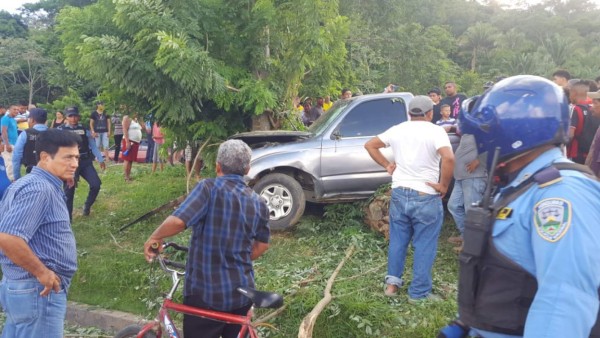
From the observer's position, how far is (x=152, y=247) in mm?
3168

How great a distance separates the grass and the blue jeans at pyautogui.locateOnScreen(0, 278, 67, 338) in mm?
783

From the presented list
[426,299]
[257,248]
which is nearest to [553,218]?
[257,248]

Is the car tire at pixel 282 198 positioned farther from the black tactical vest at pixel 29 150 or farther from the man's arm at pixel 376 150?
the black tactical vest at pixel 29 150

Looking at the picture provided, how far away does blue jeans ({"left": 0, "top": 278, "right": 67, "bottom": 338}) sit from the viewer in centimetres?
298

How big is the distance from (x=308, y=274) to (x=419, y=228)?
52.8 inches

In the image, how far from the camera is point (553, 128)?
1650mm

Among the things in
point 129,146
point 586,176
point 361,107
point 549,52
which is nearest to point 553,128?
point 586,176

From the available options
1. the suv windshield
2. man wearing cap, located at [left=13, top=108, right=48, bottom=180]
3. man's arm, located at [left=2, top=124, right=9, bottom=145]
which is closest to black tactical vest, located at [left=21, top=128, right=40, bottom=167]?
man wearing cap, located at [left=13, top=108, right=48, bottom=180]

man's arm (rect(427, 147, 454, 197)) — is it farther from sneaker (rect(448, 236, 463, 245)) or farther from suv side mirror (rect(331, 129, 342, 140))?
suv side mirror (rect(331, 129, 342, 140))

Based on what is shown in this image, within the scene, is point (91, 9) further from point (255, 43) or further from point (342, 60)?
point (342, 60)

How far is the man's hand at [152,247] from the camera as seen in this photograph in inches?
124

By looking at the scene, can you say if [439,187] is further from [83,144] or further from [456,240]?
[83,144]

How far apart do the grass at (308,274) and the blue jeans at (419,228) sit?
22 centimetres

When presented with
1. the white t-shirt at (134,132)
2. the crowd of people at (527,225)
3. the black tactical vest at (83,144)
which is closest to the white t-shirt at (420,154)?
the crowd of people at (527,225)
